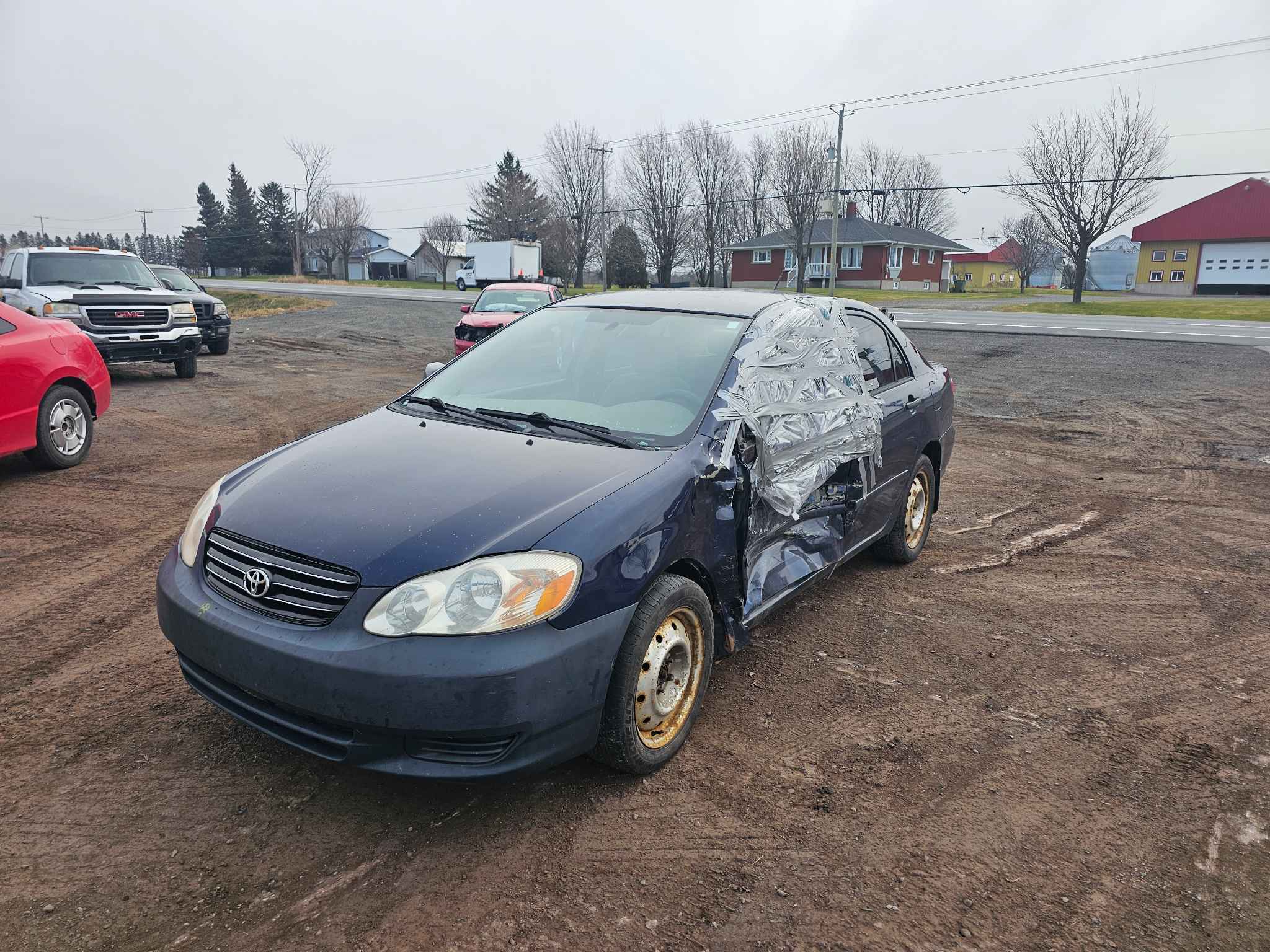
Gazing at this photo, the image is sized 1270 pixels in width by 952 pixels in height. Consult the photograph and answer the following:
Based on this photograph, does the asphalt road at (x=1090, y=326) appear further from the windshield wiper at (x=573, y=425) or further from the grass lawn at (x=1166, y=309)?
the windshield wiper at (x=573, y=425)

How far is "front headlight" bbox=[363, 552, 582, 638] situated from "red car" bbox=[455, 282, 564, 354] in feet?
37.0

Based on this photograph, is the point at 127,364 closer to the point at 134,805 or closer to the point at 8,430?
the point at 8,430

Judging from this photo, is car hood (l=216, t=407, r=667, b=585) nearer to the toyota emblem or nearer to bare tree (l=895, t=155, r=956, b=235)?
the toyota emblem

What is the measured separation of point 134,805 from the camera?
2879 millimetres

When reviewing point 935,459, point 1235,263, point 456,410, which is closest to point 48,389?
point 456,410

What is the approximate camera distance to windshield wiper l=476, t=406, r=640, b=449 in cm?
345

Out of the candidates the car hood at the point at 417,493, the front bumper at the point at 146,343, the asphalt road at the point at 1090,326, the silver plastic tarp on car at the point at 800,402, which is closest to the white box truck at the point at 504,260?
the asphalt road at the point at 1090,326

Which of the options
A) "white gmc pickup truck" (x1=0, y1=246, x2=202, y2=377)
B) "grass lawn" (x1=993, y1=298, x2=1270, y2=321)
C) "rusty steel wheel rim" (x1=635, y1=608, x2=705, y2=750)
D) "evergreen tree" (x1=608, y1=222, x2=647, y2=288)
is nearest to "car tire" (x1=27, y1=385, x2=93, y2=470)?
"white gmc pickup truck" (x1=0, y1=246, x2=202, y2=377)

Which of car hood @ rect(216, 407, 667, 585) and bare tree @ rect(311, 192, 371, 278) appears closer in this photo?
car hood @ rect(216, 407, 667, 585)

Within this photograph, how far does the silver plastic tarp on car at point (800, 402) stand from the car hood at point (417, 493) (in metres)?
0.66

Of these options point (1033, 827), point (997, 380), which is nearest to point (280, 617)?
point (1033, 827)

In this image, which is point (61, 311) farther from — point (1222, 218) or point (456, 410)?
point (1222, 218)

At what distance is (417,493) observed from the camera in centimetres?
301

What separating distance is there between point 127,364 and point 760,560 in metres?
15.6
